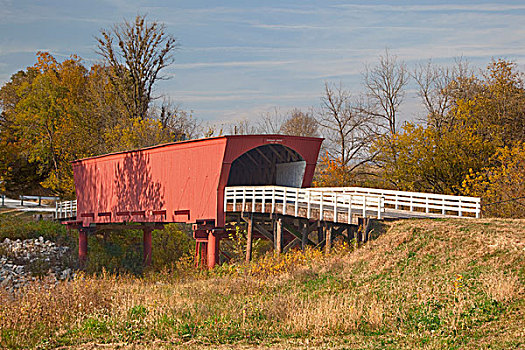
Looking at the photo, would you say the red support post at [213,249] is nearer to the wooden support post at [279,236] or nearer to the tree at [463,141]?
the wooden support post at [279,236]

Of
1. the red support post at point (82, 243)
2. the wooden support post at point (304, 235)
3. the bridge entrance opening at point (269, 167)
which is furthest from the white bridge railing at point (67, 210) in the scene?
the wooden support post at point (304, 235)

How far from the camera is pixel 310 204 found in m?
22.2

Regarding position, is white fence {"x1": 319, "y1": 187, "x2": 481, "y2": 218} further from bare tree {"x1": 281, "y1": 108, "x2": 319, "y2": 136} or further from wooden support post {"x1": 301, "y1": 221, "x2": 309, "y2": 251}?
bare tree {"x1": 281, "y1": 108, "x2": 319, "y2": 136}

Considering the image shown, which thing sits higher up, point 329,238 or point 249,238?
point 329,238

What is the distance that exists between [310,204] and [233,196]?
3705mm

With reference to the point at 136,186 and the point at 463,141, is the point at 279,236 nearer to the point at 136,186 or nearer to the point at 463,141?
the point at 136,186

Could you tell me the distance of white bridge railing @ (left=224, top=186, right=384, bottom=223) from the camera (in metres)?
19.2

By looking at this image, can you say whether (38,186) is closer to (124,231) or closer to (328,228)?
(124,231)

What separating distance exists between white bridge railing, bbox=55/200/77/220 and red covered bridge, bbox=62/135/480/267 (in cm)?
252

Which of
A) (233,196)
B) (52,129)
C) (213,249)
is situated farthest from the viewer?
(52,129)

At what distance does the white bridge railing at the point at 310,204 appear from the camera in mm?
19172

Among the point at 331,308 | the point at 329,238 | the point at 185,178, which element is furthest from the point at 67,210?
the point at 331,308

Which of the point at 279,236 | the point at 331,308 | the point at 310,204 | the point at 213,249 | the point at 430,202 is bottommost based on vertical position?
the point at 213,249

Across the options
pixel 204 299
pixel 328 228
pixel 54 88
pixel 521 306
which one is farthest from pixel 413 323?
pixel 54 88
